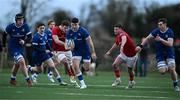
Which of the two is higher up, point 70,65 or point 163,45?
point 163,45

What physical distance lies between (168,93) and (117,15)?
9334 cm

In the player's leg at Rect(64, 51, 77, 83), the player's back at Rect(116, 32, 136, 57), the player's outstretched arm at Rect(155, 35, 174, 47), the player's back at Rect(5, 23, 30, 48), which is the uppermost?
the player's back at Rect(5, 23, 30, 48)

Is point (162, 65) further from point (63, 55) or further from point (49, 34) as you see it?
point (49, 34)

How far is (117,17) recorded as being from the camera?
4449 inches

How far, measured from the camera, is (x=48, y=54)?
80.8 feet

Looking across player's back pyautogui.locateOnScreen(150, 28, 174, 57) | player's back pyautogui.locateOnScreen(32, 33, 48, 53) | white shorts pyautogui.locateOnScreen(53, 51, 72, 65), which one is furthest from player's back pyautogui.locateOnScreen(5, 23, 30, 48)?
player's back pyautogui.locateOnScreen(150, 28, 174, 57)

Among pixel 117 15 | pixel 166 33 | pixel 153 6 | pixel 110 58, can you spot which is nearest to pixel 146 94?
pixel 166 33

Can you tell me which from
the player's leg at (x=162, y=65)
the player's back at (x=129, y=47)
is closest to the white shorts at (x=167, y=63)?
the player's leg at (x=162, y=65)

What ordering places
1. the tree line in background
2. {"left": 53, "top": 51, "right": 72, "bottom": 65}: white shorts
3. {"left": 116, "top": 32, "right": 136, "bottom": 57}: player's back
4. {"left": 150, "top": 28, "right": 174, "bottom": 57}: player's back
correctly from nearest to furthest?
1. {"left": 150, "top": 28, "right": 174, "bottom": 57}: player's back
2. {"left": 116, "top": 32, "right": 136, "bottom": 57}: player's back
3. {"left": 53, "top": 51, "right": 72, "bottom": 65}: white shorts
4. the tree line in background

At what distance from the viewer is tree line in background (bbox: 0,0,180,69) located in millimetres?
76750

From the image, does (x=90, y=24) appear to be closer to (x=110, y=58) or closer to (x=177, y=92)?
(x=110, y=58)

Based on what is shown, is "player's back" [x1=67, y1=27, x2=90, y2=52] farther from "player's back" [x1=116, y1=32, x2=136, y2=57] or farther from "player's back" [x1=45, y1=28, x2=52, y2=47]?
"player's back" [x1=45, y1=28, x2=52, y2=47]

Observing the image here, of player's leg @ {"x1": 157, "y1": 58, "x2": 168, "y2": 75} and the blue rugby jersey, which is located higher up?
the blue rugby jersey

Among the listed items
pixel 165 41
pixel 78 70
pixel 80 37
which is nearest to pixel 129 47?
pixel 80 37
